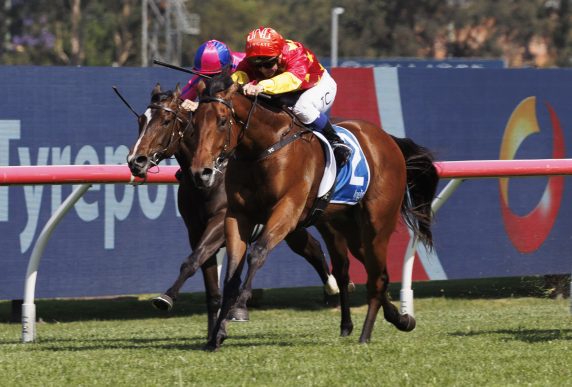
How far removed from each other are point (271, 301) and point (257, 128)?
566cm

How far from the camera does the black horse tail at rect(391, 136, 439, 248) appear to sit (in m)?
7.46

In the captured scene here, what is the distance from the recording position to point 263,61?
6309mm

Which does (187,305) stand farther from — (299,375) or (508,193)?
(299,375)

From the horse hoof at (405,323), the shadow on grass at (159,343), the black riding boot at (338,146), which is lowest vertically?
the shadow on grass at (159,343)

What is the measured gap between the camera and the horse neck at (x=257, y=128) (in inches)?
235

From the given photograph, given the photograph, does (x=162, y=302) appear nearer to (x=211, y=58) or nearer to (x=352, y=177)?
(x=352, y=177)

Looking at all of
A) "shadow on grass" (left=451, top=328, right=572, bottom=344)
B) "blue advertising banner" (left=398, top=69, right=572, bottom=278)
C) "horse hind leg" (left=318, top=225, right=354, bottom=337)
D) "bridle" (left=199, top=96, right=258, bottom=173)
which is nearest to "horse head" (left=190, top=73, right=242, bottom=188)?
"bridle" (left=199, top=96, right=258, bottom=173)

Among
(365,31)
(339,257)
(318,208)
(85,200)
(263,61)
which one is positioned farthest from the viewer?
(365,31)

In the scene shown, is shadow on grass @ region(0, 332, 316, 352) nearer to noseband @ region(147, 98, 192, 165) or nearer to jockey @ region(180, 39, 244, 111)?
noseband @ region(147, 98, 192, 165)

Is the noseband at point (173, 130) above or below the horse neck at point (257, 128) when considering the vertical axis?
below

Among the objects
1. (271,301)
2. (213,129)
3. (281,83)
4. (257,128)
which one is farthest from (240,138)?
(271,301)

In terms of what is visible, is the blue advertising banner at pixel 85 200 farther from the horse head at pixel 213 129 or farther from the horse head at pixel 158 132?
the horse head at pixel 213 129

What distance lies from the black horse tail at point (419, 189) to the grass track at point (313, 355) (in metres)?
0.69

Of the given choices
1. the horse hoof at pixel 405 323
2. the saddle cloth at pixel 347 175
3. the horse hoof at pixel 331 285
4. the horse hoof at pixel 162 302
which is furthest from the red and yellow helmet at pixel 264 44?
the horse hoof at pixel 331 285
